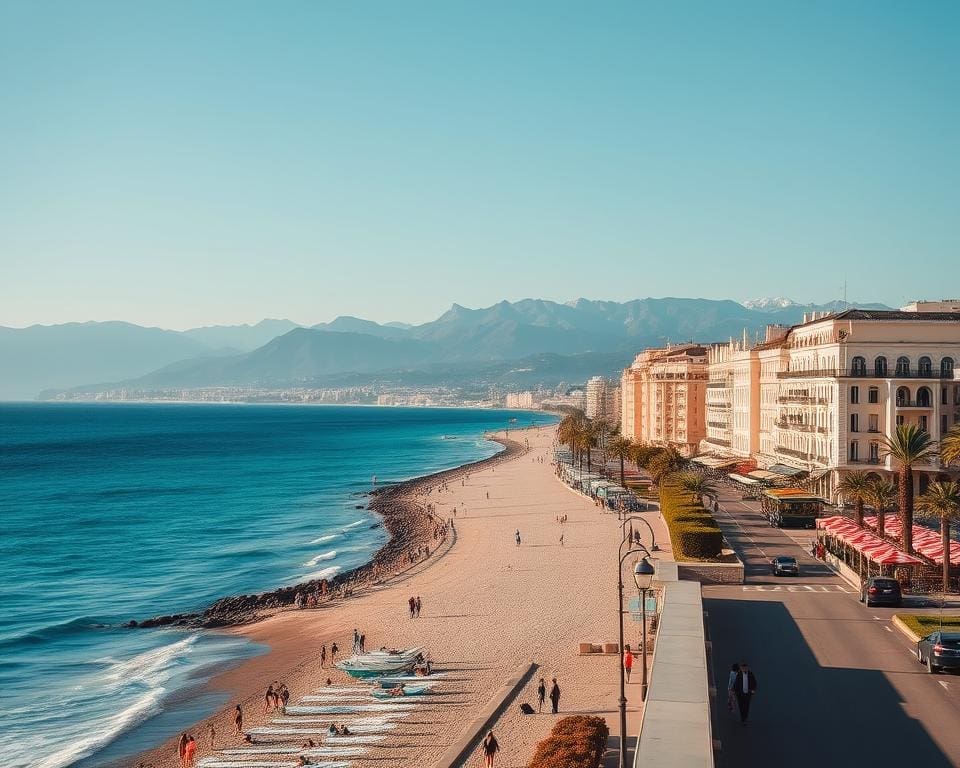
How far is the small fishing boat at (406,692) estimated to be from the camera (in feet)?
93.2

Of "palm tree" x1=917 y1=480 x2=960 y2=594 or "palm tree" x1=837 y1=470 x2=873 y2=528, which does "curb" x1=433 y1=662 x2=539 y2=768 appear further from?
"palm tree" x1=837 y1=470 x2=873 y2=528

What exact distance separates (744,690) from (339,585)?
33.1 m

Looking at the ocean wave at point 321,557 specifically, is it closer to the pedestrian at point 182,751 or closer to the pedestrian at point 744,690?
the pedestrian at point 182,751

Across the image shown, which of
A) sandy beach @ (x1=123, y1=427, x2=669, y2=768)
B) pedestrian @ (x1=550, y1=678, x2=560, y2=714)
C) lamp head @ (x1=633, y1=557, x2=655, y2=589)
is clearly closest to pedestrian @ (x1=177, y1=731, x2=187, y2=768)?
sandy beach @ (x1=123, y1=427, x2=669, y2=768)

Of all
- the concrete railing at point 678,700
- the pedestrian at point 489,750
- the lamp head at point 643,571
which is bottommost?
the pedestrian at point 489,750

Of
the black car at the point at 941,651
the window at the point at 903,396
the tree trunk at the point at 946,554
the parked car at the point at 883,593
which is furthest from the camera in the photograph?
the window at the point at 903,396

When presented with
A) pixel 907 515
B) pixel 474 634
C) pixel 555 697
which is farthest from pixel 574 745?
pixel 907 515

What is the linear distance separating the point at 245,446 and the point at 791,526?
5359 inches

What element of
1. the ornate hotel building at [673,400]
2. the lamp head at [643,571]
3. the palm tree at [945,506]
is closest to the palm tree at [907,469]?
the palm tree at [945,506]

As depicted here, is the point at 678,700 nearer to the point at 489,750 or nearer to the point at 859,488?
the point at 489,750

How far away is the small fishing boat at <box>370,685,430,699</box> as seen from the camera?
93.2 ft

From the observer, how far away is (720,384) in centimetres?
8931

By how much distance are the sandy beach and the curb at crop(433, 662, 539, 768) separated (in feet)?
0.95

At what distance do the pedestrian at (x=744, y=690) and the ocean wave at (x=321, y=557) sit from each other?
40047 mm
